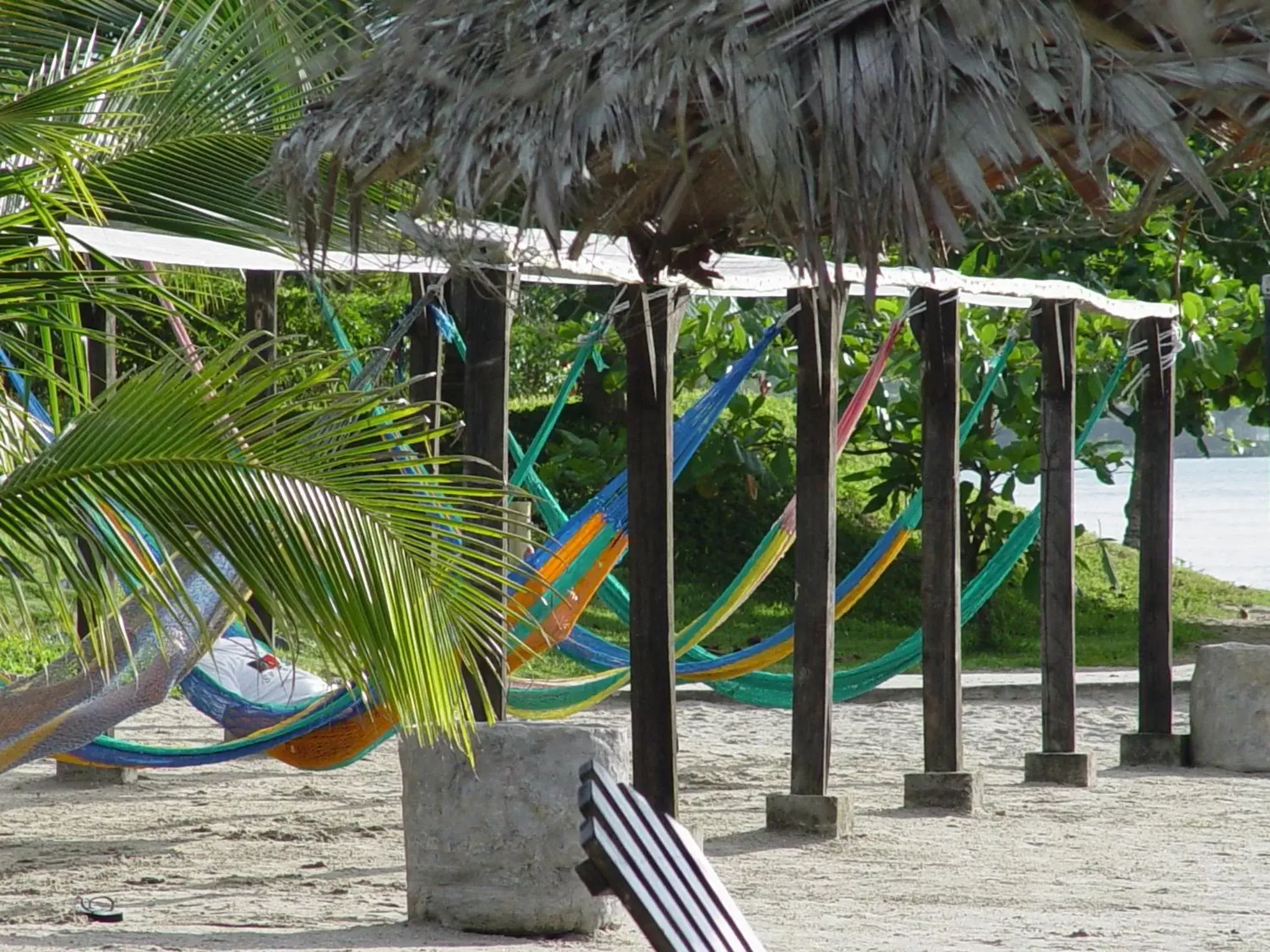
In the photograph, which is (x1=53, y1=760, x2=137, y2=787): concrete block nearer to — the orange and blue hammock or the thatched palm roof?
the orange and blue hammock

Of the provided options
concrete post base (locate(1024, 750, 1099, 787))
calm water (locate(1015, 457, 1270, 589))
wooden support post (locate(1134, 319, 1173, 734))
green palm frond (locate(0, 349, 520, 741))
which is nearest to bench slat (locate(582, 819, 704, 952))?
green palm frond (locate(0, 349, 520, 741))

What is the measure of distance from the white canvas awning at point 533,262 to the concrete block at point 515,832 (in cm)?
Result: 107

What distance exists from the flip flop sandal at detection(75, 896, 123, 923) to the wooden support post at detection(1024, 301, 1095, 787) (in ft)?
11.7

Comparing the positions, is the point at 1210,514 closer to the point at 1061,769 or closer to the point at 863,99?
the point at 1061,769

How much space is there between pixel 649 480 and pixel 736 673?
1969 mm

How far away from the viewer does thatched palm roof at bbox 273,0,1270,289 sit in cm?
241

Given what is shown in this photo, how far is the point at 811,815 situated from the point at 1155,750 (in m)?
2.44

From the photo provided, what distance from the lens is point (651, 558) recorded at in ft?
14.2

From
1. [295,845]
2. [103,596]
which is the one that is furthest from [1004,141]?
[295,845]

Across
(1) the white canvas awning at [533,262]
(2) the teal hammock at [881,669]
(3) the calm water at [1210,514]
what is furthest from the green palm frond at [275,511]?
(3) the calm water at [1210,514]

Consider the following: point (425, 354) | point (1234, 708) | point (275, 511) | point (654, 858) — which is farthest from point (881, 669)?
point (275, 511)

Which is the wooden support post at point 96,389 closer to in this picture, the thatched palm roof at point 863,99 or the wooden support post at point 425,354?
the wooden support post at point 425,354

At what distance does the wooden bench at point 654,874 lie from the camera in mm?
2617

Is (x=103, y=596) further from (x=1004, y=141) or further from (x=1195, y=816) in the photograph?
(x=1195, y=816)
